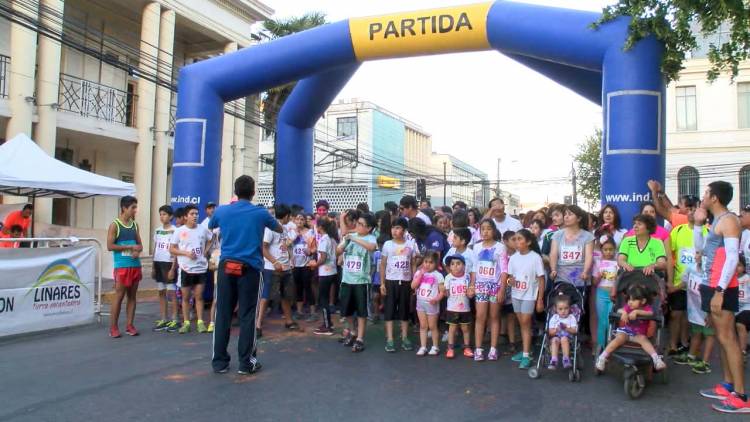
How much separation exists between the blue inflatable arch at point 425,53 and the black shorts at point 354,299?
331 centimetres

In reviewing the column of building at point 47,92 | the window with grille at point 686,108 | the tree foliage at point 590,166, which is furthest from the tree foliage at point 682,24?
the tree foliage at point 590,166

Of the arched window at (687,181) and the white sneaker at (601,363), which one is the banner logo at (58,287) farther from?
the arched window at (687,181)

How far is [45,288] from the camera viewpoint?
780 centimetres


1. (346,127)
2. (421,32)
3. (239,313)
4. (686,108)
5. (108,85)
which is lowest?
(239,313)

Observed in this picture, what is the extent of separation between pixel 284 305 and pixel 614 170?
15.6ft

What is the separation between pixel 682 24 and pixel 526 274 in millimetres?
3673

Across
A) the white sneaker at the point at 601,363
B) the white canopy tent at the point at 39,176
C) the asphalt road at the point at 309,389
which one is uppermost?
the white canopy tent at the point at 39,176

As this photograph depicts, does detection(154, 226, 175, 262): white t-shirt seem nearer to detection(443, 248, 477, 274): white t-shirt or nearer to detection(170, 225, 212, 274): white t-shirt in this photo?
detection(170, 225, 212, 274): white t-shirt

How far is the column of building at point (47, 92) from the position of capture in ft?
44.7

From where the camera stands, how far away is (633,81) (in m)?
7.10

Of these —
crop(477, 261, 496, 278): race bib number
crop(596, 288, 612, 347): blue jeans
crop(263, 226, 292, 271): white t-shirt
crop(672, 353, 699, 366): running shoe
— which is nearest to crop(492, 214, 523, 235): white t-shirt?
crop(477, 261, 496, 278): race bib number

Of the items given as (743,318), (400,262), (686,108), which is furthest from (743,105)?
(400,262)

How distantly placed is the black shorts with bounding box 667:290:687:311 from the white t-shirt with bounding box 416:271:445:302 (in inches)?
99.2

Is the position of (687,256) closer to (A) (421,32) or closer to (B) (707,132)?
(A) (421,32)
